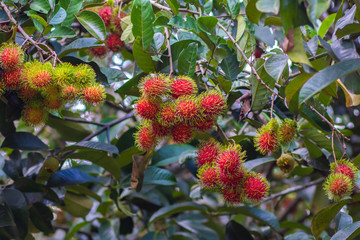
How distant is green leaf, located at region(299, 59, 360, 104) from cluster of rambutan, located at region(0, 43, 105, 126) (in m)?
0.57

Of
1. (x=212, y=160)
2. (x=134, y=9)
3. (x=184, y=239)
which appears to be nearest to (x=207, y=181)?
(x=212, y=160)

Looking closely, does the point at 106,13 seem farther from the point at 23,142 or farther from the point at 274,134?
the point at 274,134

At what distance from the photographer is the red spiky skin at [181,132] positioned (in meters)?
1.20

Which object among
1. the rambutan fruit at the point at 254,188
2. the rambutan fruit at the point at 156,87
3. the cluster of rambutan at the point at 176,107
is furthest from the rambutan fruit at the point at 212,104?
the rambutan fruit at the point at 254,188

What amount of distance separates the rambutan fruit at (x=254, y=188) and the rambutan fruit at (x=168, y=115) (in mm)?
269

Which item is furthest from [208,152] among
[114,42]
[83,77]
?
[114,42]

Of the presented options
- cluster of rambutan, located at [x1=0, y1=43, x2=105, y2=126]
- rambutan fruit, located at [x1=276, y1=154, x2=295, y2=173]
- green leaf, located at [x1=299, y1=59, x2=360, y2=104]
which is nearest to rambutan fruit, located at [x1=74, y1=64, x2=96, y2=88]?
cluster of rambutan, located at [x1=0, y1=43, x2=105, y2=126]

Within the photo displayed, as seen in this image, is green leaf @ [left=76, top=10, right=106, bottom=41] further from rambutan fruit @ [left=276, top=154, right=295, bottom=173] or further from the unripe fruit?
rambutan fruit @ [left=276, top=154, right=295, bottom=173]

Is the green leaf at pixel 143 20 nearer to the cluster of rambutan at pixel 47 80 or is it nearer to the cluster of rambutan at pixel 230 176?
the cluster of rambutan at pixel 47 80

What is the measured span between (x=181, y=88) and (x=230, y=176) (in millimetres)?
277

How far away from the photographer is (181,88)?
1175 millimetres

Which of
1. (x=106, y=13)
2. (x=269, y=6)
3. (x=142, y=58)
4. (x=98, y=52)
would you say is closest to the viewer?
(x=269, y=6)

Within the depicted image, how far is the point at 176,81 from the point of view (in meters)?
1.20

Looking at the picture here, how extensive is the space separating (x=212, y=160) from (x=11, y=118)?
0.84 metres
